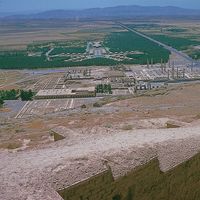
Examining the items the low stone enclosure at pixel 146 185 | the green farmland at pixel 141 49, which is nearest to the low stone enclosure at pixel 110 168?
the low stone enclosure at pixel 146 185

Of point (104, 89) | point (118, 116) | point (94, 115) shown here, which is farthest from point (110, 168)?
point (104, 89)

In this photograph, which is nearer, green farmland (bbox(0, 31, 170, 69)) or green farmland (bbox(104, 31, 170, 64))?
green farmland (bbox(0, 31, 170, 69))

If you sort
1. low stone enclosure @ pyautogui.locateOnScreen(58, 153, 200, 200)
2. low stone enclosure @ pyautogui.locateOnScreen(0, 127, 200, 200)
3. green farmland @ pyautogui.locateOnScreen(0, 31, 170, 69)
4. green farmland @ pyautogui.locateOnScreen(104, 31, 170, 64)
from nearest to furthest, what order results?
low stone enclosure @ pyautogui.locateOnScreen(0, 127, 200, 200) < low stone enclosure @ pyautogui.locateOnScreen(58, 153, 200, 200) < green farmland @ pyautogui.locateOnScreen(0, 31, 170, 69) < green farmland @ pyautogui.locateOnScreen(104, 31, 170, 64)

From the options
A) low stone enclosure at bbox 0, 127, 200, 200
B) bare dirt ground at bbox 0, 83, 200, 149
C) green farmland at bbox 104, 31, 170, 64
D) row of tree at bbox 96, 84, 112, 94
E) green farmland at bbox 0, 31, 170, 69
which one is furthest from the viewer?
green farmland at bbox 104, 31, 170, 64

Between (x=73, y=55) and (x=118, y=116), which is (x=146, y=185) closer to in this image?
(x=118, y=116)

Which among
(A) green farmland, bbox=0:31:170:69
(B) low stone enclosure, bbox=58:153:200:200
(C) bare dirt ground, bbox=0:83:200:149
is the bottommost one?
(A) green farmland, bbox=0:31:170:69

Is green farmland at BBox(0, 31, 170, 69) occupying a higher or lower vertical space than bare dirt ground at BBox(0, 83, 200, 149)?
lower

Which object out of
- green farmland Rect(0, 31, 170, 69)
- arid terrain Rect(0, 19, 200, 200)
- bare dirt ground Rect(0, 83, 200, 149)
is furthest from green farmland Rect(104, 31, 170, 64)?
bare dirt ground Rect(0, 83, 200, 149)

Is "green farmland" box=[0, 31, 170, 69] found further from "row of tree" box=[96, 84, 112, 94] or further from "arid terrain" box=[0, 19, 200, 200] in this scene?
"row of tree" box=[96, 84, 112, 94]

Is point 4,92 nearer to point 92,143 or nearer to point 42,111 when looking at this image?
point 42,111

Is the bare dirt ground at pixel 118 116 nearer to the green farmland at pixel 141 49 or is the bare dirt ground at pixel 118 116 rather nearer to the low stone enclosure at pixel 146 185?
the low stone enclosure at pixel 146 185
